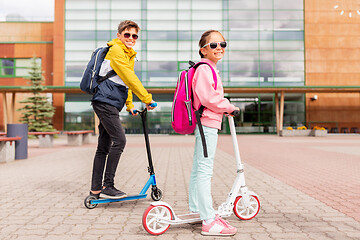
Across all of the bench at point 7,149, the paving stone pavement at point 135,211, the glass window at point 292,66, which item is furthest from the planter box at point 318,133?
the bench at point 7,149

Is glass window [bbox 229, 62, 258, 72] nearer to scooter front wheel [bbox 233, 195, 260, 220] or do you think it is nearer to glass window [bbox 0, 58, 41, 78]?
glass window [bbox 0, 58, 41, 78]

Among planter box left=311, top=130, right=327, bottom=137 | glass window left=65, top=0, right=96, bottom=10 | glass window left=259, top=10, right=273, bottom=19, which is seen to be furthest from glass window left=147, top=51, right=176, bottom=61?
planter box left=311, top=130, right=327, bottom=137

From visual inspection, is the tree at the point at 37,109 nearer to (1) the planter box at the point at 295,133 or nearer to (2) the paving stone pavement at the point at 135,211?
(1) the planter box at the point at 295,133

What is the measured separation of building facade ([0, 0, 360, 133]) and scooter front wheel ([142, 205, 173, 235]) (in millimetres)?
28182

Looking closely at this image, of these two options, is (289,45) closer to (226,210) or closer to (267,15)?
(267,15)

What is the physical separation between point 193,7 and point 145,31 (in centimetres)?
512

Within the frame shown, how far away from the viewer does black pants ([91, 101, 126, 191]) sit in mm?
3809

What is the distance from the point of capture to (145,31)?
3130cm

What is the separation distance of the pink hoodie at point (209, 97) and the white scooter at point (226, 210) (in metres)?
0.32

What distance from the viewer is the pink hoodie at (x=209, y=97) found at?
9.48 ft

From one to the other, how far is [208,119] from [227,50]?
95.9ft

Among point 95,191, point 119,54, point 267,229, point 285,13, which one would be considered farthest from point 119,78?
point 285,13

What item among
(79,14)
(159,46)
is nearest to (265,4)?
(159,46)

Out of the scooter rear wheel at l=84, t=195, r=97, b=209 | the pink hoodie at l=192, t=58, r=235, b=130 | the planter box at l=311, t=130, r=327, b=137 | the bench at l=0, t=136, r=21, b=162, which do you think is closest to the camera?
the pink hoodie at l=192, t=58, r=235, b=130
